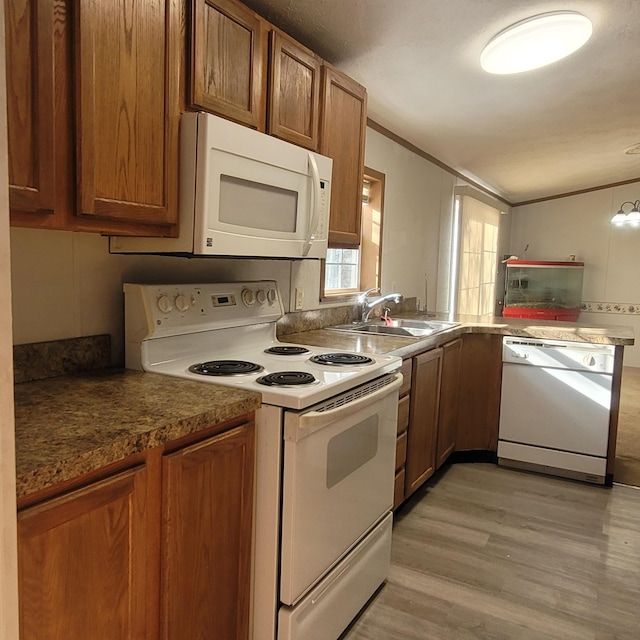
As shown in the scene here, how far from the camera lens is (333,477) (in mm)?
1644

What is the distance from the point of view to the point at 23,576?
0.88 m

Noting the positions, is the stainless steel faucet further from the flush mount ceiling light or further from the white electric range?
the flush mount ceiling light

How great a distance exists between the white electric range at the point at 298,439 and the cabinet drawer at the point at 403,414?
0.33m

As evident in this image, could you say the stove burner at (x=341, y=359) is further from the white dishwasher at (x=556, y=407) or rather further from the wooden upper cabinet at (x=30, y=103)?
the white dishwasher at (x=556, y=407)

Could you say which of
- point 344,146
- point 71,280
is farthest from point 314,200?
point 71,280

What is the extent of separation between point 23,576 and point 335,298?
2.32 m

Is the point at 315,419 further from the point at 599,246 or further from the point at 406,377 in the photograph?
the point at 599,246

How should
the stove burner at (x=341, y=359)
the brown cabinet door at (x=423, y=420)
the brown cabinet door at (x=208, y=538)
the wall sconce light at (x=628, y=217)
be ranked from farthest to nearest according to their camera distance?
the wall sconce light at (x=628, y=217) < the brown cabinet door at (x=423, y=420) < the stove burner at (x=341, y=359) < the brown cabinet door at (x=208, y=538)

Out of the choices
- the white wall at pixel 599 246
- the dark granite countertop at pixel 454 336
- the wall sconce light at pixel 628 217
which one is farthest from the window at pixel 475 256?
the dark granite countertop at pixel 454 336

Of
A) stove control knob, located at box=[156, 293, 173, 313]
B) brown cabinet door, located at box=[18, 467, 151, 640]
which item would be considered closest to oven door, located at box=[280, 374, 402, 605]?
brown cabinet door, located at box=[18, 467, 151, 640]

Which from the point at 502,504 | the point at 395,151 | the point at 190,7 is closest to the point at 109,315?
the point at 190,7

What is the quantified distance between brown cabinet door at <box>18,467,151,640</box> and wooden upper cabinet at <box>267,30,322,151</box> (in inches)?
52.7

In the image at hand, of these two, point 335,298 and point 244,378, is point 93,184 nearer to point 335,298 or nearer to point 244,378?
point 244,378

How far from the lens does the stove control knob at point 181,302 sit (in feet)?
5.83
